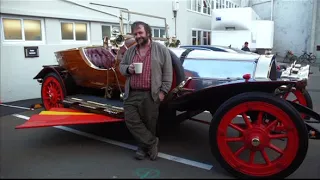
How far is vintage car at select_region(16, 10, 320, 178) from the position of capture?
2855 millimetres

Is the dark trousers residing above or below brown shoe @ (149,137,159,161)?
above

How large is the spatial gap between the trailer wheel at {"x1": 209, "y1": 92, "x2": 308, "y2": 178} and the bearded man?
748mm

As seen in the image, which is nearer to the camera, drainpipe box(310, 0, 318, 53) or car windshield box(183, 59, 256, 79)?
car windshield box(183, 59, 256, 79)

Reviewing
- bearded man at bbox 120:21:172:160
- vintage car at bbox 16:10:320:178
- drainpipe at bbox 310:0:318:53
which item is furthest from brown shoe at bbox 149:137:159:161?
drainpipe at bbox 310:0:318:53

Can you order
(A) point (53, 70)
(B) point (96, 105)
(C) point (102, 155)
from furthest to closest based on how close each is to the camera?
1. (A) point (53, 70)
2. (B) point (96, 105)
3. (C) point (102, 155)

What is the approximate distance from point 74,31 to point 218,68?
593cm

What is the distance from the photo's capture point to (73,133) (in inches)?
181

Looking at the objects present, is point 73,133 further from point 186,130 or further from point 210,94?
point 210,94

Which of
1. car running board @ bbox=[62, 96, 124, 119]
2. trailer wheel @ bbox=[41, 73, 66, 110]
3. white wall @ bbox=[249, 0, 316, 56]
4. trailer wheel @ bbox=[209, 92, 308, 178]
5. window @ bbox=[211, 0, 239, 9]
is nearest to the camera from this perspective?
trailer wheel @ bbox=[209, 92, 308, 178]

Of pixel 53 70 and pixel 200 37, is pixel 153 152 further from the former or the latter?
pixel 200 37

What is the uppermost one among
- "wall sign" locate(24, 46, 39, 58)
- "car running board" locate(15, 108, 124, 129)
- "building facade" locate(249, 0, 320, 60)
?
"building facade" locate(249, 0, 320, 60)

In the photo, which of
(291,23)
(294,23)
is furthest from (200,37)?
(294,23)

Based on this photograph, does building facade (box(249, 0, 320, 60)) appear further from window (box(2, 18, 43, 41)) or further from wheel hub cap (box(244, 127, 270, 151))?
wheel hub cap (box(244, 127, 270, 151))

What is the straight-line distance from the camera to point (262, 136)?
9.73 feet
